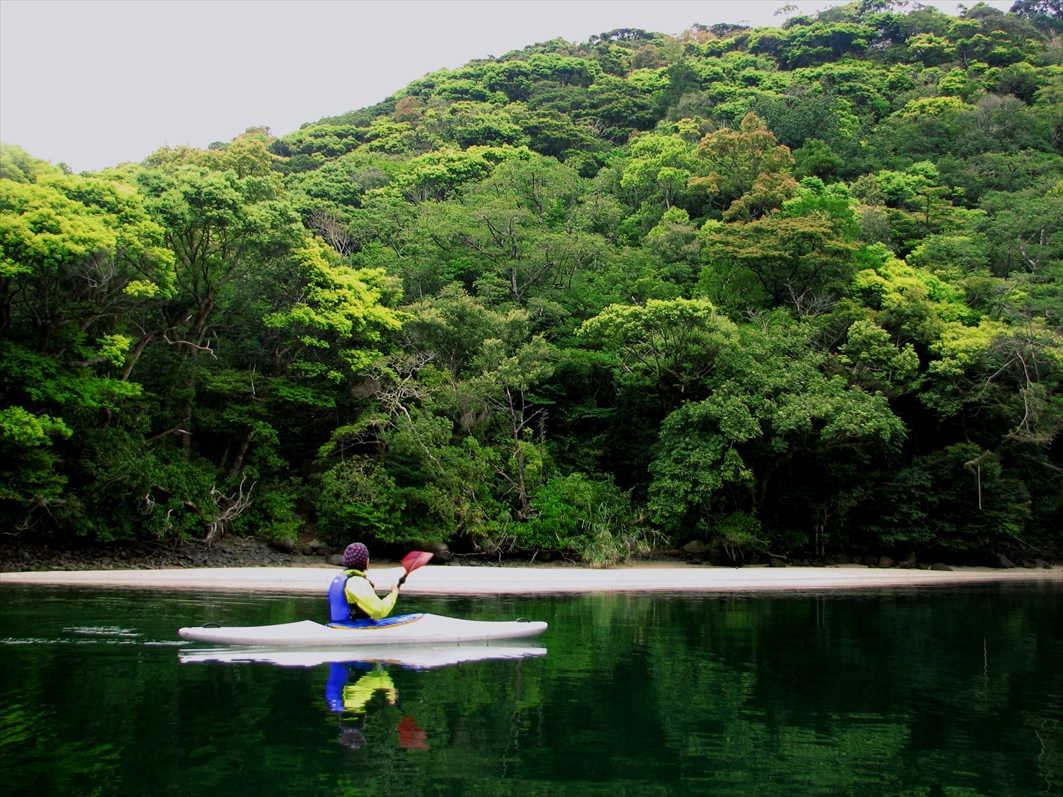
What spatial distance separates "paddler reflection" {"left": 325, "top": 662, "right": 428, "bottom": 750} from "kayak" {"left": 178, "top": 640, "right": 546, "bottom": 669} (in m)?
0.23

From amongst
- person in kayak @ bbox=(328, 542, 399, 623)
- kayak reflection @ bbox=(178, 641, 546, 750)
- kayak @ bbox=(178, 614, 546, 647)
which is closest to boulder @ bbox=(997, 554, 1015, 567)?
kayak reflection @ bbox=(178, 641, 546, 750)

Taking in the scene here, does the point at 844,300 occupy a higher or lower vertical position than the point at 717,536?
higher

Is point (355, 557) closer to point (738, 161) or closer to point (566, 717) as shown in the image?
point (566, 717)

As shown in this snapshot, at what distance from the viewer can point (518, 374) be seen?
77.0ft

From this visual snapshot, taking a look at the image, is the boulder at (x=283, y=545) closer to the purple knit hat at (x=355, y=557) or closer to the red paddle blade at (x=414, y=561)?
the red paddle blade at (x=414, y=561)

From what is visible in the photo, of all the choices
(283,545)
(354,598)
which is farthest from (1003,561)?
(354,598)

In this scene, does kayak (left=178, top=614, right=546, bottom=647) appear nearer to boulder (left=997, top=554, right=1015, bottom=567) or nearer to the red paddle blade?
the red paddle blade

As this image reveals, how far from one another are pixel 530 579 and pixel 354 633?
1003 cm

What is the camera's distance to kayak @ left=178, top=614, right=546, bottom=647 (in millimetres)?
10164

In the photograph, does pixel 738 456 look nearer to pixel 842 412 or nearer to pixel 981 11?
pixel 842 412

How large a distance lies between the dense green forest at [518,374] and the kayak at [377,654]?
11098 mm

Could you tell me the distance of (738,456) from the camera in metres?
22.0

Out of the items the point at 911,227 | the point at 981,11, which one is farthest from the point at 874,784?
the point at 981,11

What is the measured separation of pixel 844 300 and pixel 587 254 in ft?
27.5
